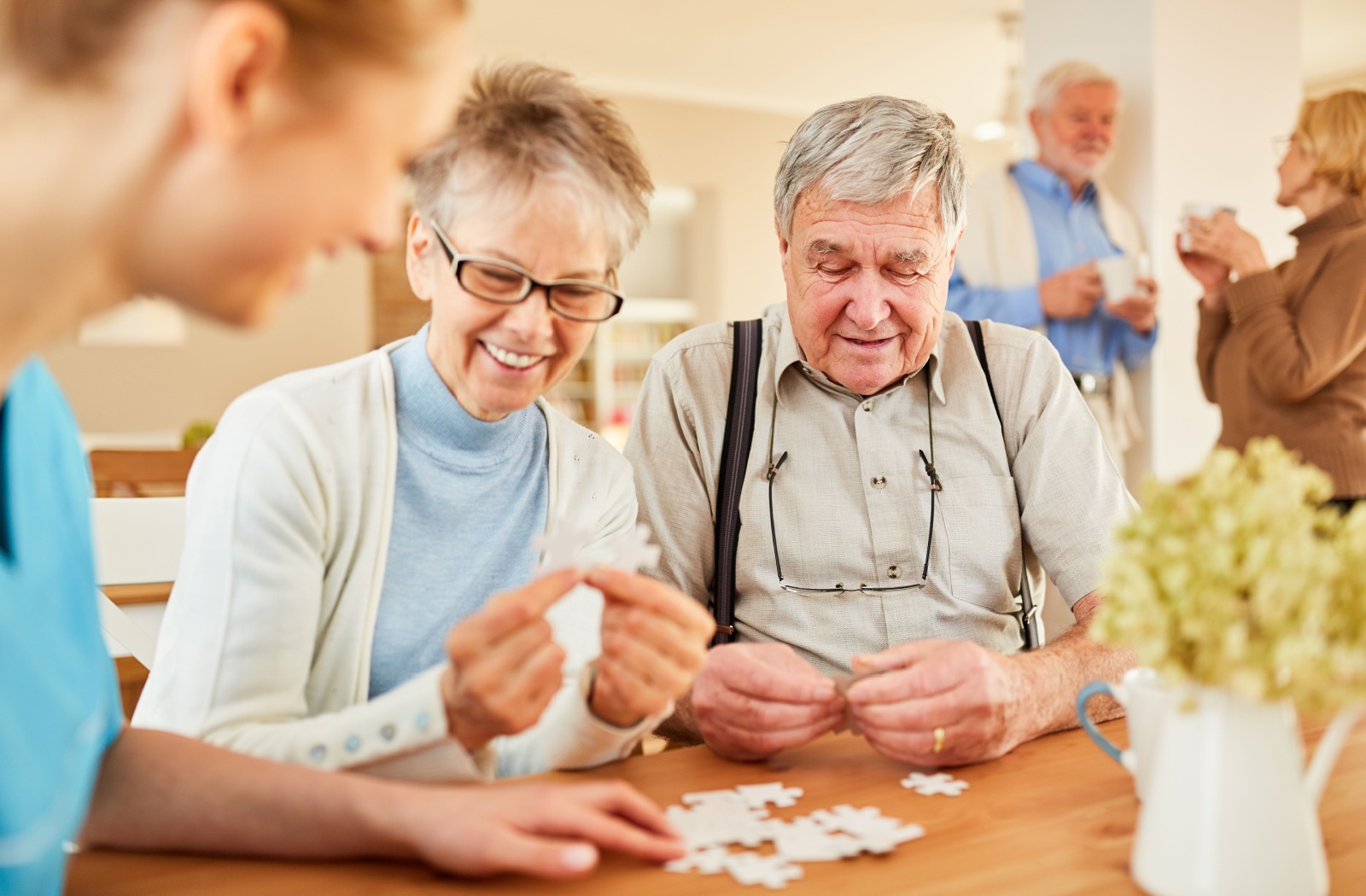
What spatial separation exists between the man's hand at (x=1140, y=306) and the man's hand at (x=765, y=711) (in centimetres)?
250

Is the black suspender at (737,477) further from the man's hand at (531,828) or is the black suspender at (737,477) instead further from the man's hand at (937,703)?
the man's hand at (531,828)

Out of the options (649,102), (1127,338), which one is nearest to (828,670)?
(1127,338)

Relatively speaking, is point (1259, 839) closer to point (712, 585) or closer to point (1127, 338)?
point (712, 585)

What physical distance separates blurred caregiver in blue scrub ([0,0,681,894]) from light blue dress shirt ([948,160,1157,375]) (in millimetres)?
2858

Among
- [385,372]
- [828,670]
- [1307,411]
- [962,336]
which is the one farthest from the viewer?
[1307,411]

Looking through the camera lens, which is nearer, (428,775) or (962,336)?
(428,775)

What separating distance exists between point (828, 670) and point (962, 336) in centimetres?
58

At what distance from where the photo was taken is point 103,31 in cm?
63

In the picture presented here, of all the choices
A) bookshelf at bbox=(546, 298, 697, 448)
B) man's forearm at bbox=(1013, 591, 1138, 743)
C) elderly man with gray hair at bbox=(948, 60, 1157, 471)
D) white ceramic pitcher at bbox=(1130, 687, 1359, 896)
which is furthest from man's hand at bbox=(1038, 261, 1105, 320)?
bookshelf at bbox=(546, 298, 697, 448)

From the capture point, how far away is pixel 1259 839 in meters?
0.83

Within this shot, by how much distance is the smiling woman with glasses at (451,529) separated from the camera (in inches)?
39.5

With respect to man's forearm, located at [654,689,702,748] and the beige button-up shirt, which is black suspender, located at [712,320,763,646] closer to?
the beige button-up shirt

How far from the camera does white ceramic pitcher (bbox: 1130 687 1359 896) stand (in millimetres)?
828

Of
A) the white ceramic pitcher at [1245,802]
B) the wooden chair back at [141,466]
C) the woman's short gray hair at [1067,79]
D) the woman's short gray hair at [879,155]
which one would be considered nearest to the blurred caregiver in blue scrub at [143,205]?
the white ceramic pitcher at [1245,802]
